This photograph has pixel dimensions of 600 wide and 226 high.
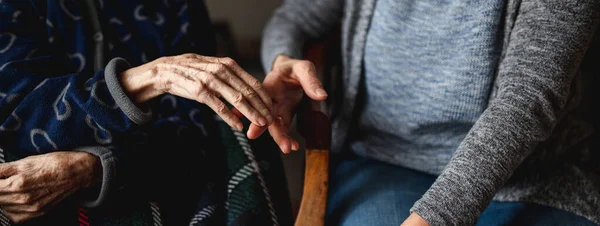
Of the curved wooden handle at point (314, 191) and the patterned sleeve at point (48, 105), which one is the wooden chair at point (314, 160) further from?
the patterned sleeve at point (48, 105)

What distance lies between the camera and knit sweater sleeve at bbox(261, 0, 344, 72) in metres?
1.09

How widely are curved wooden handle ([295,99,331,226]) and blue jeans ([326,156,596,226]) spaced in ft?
0.29

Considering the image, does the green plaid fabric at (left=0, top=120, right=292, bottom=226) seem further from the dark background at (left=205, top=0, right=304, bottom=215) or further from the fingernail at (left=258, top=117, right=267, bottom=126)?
the dark background at (left=205, top=0, right=304, bottom=215)

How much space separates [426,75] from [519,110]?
0.69 ft

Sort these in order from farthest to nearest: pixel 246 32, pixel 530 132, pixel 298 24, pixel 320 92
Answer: pixel 246 32 → pixel 298 24 → pixel 320 92 → pixel 530 132

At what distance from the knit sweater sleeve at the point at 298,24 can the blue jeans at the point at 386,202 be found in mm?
280

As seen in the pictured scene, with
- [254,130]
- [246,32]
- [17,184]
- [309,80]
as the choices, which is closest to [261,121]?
[254,130]

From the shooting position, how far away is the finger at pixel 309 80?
2.83 feet

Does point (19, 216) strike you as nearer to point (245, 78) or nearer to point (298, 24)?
point (245, 78)

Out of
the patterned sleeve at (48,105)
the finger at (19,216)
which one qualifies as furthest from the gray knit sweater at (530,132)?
the finger at (19,216)

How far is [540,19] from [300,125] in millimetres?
429

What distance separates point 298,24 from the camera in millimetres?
1125

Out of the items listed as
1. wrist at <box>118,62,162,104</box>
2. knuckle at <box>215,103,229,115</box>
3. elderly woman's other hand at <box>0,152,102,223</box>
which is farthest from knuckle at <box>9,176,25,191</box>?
knuckle at <box>215,103,229,115</box>

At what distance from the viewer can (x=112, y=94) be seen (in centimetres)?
79
